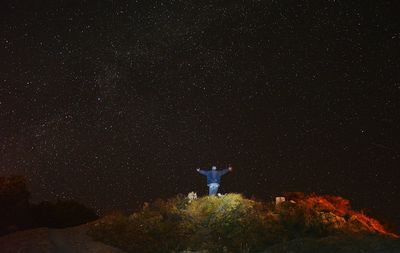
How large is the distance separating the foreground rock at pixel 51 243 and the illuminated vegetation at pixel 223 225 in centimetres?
65

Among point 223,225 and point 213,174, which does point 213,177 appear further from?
point 223,225

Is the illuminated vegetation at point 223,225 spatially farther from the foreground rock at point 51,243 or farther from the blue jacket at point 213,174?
the blue jacket at point 213,174

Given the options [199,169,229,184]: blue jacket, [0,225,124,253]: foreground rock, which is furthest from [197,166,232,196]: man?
[0,225,124,253]: foreground rock

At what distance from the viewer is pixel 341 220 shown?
27469mm

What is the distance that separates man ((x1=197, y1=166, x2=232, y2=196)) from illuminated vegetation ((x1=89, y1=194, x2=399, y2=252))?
1729 millimetres

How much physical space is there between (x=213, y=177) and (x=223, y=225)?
4740 mm

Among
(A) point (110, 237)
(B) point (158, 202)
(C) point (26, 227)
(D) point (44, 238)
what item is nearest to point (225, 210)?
(B) point (158, 202)

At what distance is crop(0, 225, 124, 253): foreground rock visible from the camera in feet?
80.3

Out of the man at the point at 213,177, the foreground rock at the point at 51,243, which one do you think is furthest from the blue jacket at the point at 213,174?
the foreground rock at the point at 51,243

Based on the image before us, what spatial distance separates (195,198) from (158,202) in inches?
74.4

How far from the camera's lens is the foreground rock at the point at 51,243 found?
2448 centimetres

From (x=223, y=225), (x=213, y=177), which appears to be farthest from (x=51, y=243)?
(x=213, y=177)

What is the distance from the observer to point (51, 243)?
82.8 feet

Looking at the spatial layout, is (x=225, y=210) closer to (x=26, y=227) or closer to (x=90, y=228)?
(x=90, y=228)
